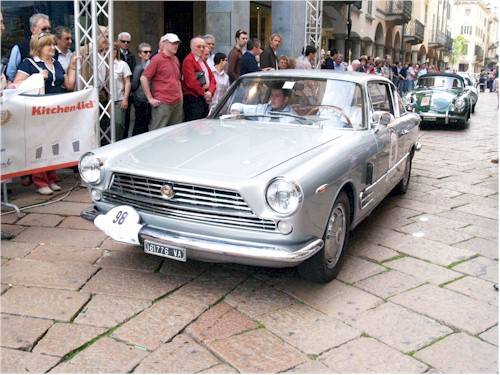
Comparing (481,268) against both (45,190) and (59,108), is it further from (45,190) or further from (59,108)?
(45,190)

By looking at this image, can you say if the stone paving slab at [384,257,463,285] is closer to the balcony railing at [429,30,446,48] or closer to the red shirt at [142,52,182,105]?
the red shirt at [142,52,182,105]

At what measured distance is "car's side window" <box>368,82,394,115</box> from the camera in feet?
16.2

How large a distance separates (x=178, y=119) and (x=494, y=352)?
15.5 feet

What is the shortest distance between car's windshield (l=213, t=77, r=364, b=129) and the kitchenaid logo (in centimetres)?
174

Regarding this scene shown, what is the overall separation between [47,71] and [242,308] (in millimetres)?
3686

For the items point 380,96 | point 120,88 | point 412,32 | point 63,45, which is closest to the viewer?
point 380,96

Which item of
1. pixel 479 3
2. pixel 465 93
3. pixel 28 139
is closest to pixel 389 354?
pixel 28 139

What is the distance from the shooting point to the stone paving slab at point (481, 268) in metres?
4.08

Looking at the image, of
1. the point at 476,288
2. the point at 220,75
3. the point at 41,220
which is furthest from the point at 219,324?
the point at 220,75

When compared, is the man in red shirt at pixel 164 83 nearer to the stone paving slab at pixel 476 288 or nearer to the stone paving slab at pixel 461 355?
the stone paving slab at pixel 476 288

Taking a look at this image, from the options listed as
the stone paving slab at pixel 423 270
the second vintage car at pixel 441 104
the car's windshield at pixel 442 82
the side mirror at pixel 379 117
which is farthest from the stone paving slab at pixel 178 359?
the car's windshield at pixel 442 82

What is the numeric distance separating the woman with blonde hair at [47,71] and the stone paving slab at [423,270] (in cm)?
372

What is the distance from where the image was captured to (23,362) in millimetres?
2742

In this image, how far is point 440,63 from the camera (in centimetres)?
6469
